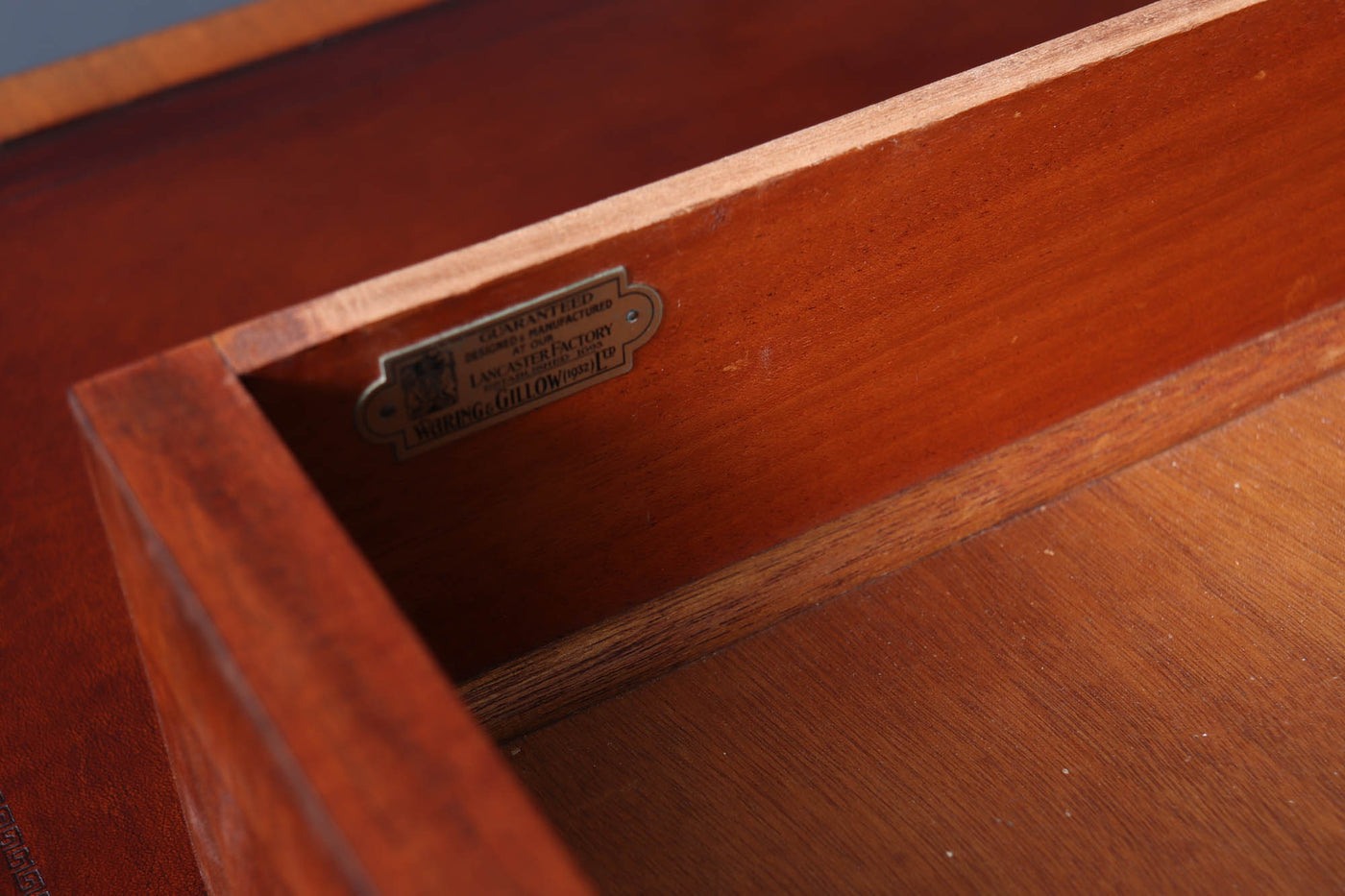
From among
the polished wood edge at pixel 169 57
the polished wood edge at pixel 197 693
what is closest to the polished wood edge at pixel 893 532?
the polished wood edge at pixel 197 693

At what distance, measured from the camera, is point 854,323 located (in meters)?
0.82

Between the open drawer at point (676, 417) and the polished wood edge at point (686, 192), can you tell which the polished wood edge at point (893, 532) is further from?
the polished wood edge at point (686, 192)

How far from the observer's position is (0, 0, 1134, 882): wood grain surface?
37.1 inches

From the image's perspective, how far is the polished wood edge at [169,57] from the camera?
1.25 m

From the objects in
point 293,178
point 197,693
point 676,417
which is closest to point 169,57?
point 293,178

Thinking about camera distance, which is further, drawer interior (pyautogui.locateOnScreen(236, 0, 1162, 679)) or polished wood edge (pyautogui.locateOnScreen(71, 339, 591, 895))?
drawer interior (pyautogui.locateOnScreen(236, 0, 1162, 679))

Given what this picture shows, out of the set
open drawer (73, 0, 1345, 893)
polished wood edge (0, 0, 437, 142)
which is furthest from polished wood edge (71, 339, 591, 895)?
polished wood edge (0, 0, 437, 142)

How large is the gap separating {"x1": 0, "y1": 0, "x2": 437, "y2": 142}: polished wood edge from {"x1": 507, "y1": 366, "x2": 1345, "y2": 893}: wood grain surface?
2.73 feet

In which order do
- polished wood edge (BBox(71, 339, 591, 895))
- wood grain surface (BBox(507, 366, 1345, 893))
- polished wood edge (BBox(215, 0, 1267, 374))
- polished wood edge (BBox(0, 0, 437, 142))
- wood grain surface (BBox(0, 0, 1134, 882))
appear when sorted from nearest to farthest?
polished wood edge (BBox(71, 339, 591, 895))
polished wood edge (BBox(215, 0, 1267, 374))
wood grain surface (BBox(507, 366, 1345, 893))
wood grain surface (BBox(0, 0, 1134, 882))
polished wood edge (BBox(0, 0, 437, 142))

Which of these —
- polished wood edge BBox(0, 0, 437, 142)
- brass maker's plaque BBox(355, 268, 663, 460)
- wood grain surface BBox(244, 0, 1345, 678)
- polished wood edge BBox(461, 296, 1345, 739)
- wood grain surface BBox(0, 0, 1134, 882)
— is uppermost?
polished wood edge BBox(0, 0, 437, 142)

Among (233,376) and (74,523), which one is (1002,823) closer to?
(233,376)

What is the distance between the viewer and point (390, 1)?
1.39 m

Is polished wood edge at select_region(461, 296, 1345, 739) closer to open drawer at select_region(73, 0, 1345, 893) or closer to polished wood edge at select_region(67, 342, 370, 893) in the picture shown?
open drawer at select_region(73, 0, 1345, 893)

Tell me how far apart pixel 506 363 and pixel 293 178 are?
658 millimetres
